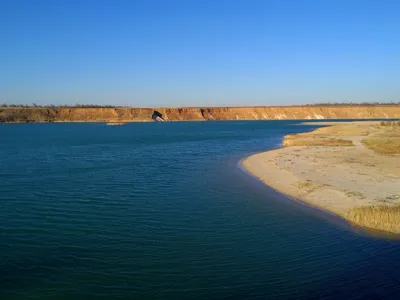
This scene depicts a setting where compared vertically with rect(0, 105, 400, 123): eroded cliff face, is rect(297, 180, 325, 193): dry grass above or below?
below

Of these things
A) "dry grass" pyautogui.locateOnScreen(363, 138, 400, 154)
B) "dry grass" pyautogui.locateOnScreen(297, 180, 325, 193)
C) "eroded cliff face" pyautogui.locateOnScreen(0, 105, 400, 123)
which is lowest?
"dry grass" pyautogui.locateOnScreen(297, 180, 325, 193)

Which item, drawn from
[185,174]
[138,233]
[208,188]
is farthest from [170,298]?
[185,174]

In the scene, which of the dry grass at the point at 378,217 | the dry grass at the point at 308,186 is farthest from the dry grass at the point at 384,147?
the dry grass at the point at 378,217

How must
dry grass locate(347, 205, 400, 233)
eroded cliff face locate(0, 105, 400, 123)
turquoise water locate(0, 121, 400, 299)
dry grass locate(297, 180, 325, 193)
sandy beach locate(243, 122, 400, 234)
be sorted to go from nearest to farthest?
turquoise water locate(0, 121, 400, 299) → dry grass locate(347, 205, 400, 233) → sandy beach locate(243, 122, 400, 234) → dry grass locate(297, 180, 325, 193) → eroded cliff face locate(0, 105, 400, 123)

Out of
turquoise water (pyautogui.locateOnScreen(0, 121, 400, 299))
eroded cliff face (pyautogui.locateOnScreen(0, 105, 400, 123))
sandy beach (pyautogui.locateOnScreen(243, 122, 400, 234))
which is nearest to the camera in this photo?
turquoise water (pyautogui.locateOnScreen(0, 121, 400, 299))

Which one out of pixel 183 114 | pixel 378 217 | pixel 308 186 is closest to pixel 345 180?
pixel 308 186

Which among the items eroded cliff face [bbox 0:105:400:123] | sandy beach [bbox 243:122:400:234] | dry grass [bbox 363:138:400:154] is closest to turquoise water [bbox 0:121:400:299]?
sandy beach [bbox 243:122:400:234]

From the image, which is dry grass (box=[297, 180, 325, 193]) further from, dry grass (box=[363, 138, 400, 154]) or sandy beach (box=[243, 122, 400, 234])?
dry grass (box=[363, 138, 400, 154])

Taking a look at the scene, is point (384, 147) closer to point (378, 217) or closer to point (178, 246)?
point (378, 217)
